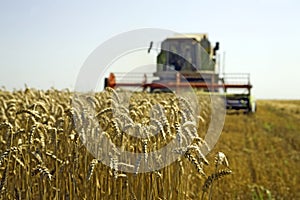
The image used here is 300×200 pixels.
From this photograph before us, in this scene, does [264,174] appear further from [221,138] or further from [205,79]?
[205,79]

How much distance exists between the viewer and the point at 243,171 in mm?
7504

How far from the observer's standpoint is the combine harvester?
1862cm

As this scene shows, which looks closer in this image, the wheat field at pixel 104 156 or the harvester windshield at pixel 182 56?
the wheat field at pixel 104 156

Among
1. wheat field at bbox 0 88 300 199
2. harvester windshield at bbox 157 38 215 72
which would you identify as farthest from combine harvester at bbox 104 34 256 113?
wheat field at bbox 0 88 300 199

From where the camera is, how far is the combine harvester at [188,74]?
18.6 meters

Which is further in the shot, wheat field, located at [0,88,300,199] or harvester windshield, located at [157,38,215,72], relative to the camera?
harvester windshield, located at [157,38,215,72]

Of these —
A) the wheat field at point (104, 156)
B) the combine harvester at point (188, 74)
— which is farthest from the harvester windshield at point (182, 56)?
the wheat field at point (104, 156)

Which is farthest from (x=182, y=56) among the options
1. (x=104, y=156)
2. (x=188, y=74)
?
(x=104, y=156)

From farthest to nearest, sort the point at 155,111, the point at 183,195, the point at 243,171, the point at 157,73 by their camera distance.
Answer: the point at 157,73
the point at 243,171
the point at 155,111
the point at 183,195

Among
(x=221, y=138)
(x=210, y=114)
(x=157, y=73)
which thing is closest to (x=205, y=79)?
(x=157, y=73)

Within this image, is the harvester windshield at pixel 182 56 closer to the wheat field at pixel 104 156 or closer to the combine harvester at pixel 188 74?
the combine harvester at pixel 188 74

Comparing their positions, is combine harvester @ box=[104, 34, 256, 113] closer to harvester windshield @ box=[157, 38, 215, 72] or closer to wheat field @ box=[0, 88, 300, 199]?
harvester windshield @ box=[157, 38, 215, 72]

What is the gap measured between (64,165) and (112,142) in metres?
0.40

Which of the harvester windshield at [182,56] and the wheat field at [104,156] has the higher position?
the harvester windshield at [182,56]
